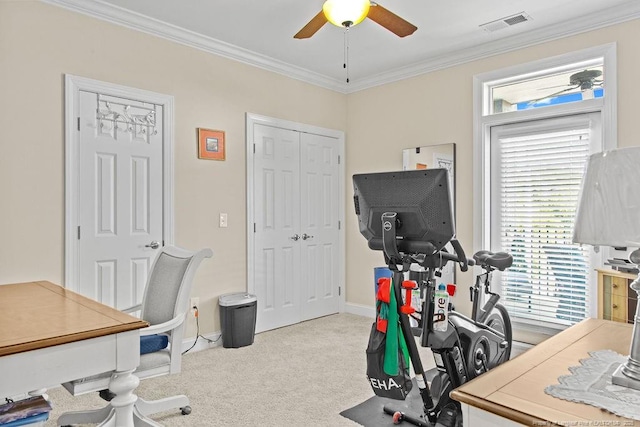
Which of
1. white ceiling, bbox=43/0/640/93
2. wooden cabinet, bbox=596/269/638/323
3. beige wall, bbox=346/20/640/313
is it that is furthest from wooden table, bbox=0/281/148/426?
beige wall, bbox=346/20/640/313

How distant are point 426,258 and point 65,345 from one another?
1.59 metres

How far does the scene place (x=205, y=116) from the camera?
3.90 meters

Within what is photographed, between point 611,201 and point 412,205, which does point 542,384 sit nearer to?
point 611,201

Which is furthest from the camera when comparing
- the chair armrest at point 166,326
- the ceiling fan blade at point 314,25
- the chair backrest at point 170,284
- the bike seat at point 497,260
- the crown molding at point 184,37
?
the crown molding at point 184,37

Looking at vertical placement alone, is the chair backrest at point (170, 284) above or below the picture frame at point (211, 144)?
below

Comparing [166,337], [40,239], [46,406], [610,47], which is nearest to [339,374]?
[166,337]

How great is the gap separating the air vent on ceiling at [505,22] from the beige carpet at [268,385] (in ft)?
9.22

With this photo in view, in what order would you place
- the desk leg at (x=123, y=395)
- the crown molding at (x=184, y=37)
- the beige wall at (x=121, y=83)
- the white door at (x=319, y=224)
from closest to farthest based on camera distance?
the desk leg at (x=123, y=395) → the beige wall at (x=121, y=83) → the crown molding at (x=184, y=37) → the white door at (x=319, y=224)

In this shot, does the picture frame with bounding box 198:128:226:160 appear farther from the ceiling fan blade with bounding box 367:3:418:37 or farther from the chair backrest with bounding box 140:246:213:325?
the ceiling fan blade with bounding box 367:3:418:37

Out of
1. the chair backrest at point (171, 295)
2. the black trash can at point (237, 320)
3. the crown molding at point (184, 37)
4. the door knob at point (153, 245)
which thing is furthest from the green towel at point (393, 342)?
the crown molding at point (184, 37)

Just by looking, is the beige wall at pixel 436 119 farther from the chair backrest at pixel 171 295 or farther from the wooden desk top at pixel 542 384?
the chair backrest at pixel 171 295

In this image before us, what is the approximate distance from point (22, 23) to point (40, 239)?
4.82ft

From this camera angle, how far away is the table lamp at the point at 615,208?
3.24 feet

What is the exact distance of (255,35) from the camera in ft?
12.4
